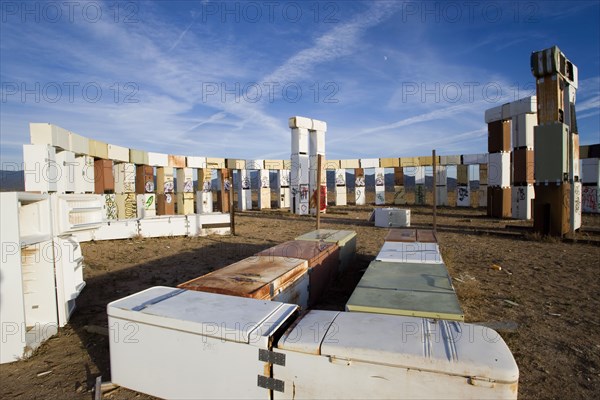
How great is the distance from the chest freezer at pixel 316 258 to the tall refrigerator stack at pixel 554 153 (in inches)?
357

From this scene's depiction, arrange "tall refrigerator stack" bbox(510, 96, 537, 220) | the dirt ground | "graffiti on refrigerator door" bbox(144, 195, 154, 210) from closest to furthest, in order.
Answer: the dirt ground < "tall refrigerator stack" bbox(510, 96, 537, 220) < "graffiti on refrigerator door" bbox(144, 195, 154, 210)

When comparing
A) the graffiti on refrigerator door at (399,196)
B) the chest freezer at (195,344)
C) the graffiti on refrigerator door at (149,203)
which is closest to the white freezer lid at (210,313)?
the chest freezer at (195,344)

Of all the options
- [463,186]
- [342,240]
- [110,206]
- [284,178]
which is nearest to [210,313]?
[342,240]

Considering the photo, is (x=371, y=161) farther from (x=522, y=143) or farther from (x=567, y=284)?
(x=567, y=284)

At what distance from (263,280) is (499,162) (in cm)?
1823

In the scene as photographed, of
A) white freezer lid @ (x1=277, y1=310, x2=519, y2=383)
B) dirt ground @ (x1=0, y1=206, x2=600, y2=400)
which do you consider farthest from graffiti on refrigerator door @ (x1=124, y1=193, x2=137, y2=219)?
white freezer lid @ (x1=277, y1=310, x2=519, y2=383)

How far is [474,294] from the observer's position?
19.3ft

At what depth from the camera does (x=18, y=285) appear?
3.88m

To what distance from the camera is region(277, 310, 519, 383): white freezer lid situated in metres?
2.12

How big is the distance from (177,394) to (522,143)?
19.2m

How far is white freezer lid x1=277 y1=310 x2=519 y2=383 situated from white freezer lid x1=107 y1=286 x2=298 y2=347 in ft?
0.74

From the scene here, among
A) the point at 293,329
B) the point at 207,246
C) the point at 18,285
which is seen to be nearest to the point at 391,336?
the point at 293,329

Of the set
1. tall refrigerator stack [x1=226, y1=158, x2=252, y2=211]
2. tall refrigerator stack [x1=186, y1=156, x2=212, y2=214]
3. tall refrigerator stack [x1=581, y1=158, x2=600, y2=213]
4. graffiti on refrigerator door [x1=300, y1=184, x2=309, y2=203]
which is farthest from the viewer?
tall refrigerator stack [x1=226, y1=158, x2=252, y2=211]

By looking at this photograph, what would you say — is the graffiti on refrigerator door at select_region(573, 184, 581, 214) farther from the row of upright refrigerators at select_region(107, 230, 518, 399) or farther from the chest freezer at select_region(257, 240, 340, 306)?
the row of upright refrigerators at select_region(107, 230, 518, 399)
